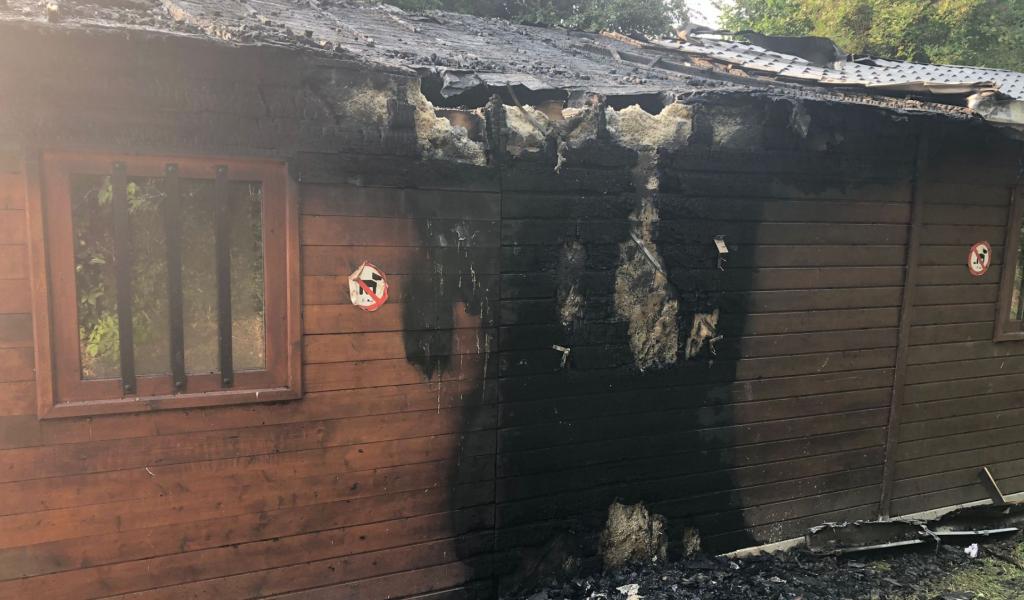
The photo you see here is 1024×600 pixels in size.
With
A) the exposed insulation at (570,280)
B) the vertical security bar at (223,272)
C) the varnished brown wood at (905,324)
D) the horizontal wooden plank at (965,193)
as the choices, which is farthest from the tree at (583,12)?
the vertical security bar at (223,272)

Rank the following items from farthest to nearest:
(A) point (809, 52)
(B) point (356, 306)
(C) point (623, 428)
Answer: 1. (A) point (809, 52)
2. (C) point (623, 428)
3. (B) point (356, 306)

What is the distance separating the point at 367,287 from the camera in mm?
3578

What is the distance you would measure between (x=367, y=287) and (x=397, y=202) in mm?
486

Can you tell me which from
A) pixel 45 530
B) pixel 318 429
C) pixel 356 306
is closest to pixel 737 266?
pixel 356 306

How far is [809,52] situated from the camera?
6715 mm

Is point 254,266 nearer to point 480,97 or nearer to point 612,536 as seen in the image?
point 480,97

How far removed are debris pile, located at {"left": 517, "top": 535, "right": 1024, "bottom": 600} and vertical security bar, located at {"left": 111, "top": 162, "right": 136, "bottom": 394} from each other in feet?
8.57

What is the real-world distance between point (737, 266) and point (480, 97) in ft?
6.89

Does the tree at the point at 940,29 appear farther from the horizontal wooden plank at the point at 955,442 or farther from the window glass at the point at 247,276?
the window glass at the point at 247,276

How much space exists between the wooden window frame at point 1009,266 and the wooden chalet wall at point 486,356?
134mm

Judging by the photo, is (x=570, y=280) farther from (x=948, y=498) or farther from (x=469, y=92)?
(x=948, y=498)

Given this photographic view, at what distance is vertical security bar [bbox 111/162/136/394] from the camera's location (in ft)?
9.89

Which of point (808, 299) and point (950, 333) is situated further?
point (950, 333)

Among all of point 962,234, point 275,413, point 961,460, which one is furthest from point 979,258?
point 275,413
